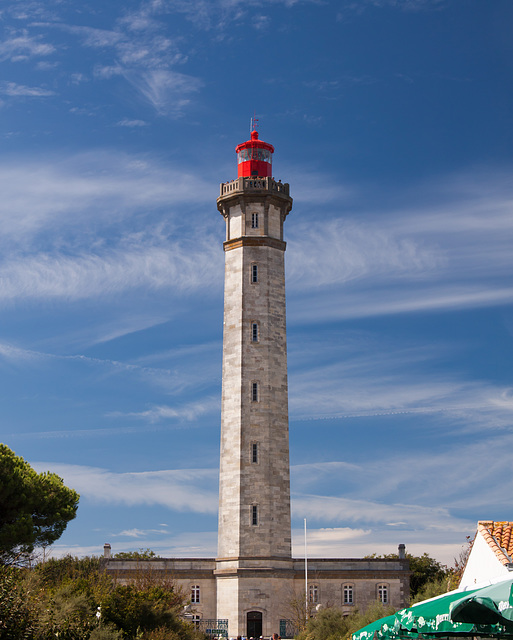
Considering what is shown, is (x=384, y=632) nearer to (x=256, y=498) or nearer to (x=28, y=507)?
(x=28, y=507)

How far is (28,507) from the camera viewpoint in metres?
34.9

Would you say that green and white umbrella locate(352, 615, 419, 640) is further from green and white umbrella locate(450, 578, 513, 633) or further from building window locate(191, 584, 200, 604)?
building window locate(191, 584, 200, 604)

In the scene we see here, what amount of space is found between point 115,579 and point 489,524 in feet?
83.5

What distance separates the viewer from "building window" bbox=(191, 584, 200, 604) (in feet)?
139

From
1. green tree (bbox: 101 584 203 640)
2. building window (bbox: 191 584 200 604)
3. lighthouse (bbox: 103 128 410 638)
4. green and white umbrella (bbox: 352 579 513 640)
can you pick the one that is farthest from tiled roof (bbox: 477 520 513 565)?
building window (bbox: 191 584 200 604)

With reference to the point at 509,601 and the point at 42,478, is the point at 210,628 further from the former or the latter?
the point at 509,601

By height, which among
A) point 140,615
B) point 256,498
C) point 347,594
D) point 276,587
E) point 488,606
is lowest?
point 140,615

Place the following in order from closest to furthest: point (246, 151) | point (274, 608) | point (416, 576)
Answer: point (274, 608)
point (246, 151)
point (416, 576)

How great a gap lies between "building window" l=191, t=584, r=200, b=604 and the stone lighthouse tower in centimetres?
145

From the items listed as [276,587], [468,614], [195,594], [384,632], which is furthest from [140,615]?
[468,614]

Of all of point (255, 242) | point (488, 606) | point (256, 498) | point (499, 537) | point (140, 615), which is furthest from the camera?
point (255, 242)

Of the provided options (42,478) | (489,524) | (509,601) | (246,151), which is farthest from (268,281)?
(509,601)

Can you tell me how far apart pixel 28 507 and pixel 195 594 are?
39.4 feet

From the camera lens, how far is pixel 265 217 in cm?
4628
